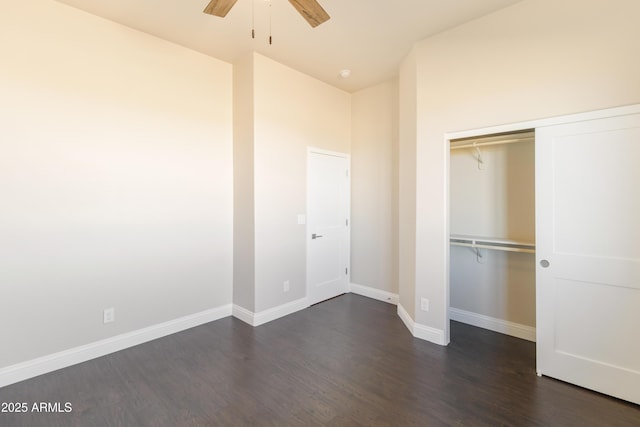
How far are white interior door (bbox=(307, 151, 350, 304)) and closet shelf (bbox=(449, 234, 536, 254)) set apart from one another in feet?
5.33

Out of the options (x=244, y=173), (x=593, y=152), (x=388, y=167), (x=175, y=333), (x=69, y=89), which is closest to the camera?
(x=593, y=152)

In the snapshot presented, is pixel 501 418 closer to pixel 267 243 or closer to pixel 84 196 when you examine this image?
pixel 267 243

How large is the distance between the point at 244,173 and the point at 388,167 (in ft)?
6.40

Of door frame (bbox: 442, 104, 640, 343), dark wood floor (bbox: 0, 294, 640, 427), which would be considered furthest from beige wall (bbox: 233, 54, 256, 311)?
door frame (bbox: 442, 104, 640, 343)

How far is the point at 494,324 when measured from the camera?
321cm

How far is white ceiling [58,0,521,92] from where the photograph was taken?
2.55 m

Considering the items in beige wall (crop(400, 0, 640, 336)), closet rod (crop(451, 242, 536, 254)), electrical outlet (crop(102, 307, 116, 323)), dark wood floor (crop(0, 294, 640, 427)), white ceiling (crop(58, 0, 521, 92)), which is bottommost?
dark wood floor (crop(0, 294, 640, 427))

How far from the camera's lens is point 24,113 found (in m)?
2.36

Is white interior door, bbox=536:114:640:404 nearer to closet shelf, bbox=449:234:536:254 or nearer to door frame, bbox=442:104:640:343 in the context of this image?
door frame, bbox=442:104:640:343

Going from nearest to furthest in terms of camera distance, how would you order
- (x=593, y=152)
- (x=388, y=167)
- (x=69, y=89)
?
(x=593, y=152) < (x=69, y=89) < (x=388, y=167)

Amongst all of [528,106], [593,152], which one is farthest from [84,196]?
[593,152]

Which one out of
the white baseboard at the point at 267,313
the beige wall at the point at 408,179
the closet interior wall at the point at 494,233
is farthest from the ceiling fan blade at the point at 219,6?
the white baseboard at the point at 267,313

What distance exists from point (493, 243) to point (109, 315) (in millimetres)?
3790

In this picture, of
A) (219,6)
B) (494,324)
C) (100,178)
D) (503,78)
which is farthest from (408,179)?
(100,178)
